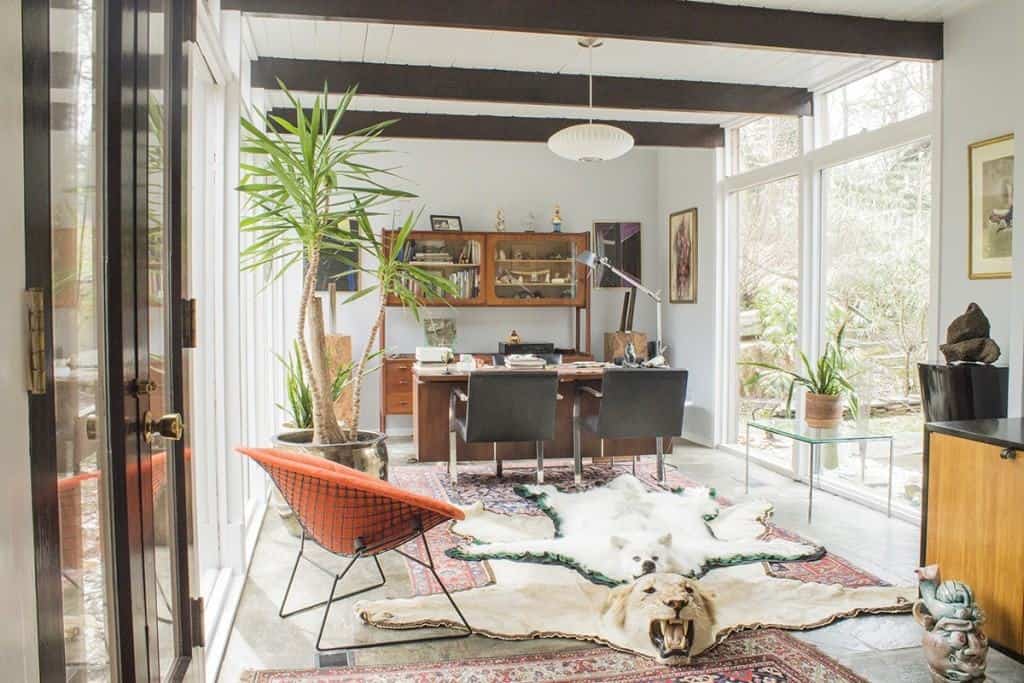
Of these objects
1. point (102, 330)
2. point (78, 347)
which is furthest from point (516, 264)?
point (78, 347)

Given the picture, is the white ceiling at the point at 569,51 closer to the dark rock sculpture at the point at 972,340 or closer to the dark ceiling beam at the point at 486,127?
the dark ceiling beam at the point at 486,127

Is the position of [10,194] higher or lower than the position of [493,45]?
lower

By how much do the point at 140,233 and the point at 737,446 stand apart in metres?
5.65

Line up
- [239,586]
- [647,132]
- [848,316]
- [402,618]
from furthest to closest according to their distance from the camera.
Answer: [647,132] < [848,316] < [239,586] < [402,618]

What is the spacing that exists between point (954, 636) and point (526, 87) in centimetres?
382

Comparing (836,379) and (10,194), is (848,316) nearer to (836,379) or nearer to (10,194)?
(836,379)

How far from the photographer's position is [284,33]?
13.9ft

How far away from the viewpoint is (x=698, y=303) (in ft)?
22.6

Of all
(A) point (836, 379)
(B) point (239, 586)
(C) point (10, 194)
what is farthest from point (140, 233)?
(A) point (836, 379)

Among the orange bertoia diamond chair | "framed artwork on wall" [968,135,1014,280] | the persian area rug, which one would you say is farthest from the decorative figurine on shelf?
"framed artwork on wall" [968,135,1014,280]

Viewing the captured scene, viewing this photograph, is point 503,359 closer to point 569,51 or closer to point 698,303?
point 698,303

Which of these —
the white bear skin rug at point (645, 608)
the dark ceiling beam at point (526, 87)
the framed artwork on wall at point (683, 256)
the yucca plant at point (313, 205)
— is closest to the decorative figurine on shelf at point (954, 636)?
the white bear skin rug at point (645, 608)

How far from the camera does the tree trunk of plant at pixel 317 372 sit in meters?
3.64

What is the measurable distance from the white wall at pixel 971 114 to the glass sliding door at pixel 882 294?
0.96 feet
